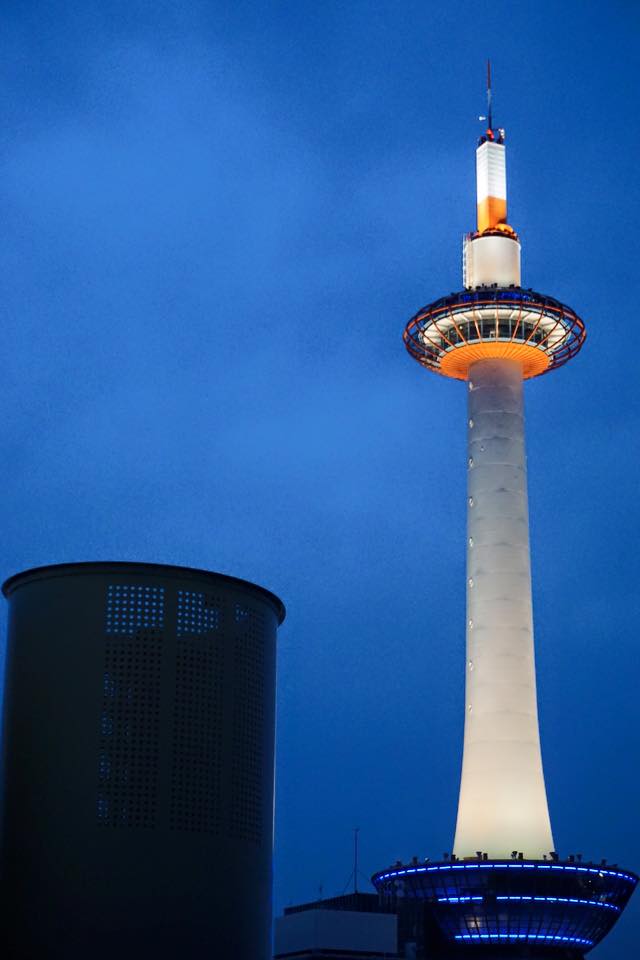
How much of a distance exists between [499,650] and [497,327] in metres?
26.9

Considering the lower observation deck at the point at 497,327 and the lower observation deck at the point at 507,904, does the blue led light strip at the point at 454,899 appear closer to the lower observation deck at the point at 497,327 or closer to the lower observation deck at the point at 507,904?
the lower observation deck at the point at 507,904

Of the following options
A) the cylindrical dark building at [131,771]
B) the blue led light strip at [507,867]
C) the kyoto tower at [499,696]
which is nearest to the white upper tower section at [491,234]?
the kyoto tower at [499,696]

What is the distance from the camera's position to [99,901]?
2849 inches

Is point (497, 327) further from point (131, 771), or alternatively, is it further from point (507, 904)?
point (131, 771)

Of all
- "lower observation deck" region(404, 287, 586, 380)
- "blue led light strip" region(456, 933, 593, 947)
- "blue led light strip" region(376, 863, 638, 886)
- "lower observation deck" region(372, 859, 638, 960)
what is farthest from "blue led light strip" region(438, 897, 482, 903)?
"lower observation deck" region(404, 287, 586, 380)

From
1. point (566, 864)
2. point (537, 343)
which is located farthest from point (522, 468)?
point (566, 864)

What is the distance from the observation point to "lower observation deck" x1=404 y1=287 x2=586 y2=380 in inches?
5113

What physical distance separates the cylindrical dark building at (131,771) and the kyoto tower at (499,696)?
3992 centimetres

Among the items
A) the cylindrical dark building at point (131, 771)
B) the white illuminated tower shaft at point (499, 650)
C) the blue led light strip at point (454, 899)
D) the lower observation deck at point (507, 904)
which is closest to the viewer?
the cylindrical dark building at point (131, 771)

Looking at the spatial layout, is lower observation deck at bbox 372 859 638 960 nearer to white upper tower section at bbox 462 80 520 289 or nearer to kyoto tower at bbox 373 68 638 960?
kyoto tower at bbox 373 68 638 960

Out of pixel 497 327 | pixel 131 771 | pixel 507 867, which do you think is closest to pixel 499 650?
pixel 507 867

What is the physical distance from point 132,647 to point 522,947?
53.5 m

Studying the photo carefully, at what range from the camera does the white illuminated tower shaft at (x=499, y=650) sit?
118438 mm

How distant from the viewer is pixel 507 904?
379ft
